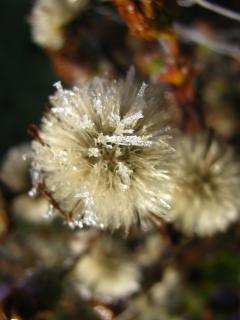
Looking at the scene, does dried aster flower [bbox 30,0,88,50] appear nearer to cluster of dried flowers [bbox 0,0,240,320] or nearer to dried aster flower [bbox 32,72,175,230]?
cluster of dried flowers [bbox 0,0,240,320]

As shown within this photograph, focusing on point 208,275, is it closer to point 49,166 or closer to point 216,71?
point 216,71

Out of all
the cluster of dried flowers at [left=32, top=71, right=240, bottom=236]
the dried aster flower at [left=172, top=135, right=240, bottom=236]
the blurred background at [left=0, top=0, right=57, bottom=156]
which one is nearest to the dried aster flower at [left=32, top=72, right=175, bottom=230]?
the cluster of dried flowers at [left=32, top=71, right=240, bottom=236]

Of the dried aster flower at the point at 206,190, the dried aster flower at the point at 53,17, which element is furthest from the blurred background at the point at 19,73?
the dried aster flower at the point at 206,190

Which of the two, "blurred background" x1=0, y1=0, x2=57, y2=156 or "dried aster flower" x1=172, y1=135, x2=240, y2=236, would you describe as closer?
"dried aster flower" x1=172, y1=135, x2=240, y2=236

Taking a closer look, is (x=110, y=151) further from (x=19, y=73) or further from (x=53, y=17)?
(x=19, y=73)

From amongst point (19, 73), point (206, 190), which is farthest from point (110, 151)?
point (19, 73)

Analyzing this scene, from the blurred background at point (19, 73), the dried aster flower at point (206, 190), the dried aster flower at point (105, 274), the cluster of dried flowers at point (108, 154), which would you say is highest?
the blurred background at point (19, 73)

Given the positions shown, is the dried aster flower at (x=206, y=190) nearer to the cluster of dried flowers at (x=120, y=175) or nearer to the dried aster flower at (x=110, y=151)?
the cluster of dried flowers at (x=120, y=175)

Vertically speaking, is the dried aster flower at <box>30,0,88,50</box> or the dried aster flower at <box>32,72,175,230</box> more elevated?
the dried aster flower at <box>30,0,88,50</box>
